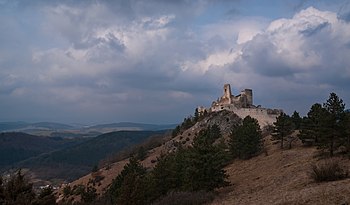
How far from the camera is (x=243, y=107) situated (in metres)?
87.5

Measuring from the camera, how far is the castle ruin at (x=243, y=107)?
272 ft

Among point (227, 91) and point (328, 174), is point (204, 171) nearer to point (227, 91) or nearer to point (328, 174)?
point (328, 174)

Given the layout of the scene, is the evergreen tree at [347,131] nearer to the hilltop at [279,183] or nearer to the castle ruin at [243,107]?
the hilltop at [279,183]

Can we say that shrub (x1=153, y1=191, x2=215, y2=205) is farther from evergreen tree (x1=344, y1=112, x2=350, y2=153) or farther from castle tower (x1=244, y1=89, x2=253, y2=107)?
castle tower (x1=244, y1=89, x2=253, y2=107)

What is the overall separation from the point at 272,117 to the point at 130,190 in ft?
201

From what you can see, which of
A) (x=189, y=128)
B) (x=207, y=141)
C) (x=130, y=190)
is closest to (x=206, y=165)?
A: (x=207, y=141)

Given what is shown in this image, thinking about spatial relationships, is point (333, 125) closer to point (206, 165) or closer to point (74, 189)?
point (206, 165)

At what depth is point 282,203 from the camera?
18297 millimetres

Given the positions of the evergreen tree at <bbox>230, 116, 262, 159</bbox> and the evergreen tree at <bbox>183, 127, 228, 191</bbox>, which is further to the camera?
the evergreen tree at <bbox>230, 116, 262, 159</bbox>

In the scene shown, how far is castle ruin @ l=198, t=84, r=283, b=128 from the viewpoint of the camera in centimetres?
8286

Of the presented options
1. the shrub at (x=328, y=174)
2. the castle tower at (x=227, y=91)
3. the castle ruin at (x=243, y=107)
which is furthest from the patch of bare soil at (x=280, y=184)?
the castle tower at (x=227, y=91)

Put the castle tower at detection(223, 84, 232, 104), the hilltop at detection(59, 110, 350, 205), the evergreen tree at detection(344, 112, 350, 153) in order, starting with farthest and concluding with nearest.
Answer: the castle tower at detection(223, 84, 232, 104) → the evergreen tree at detection(344, 112, 350, 153) → the hilltop at detection(59, 110, 350, 205)

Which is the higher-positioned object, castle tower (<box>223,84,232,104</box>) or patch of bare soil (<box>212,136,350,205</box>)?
castle tower (<box>223,84,232,104</box>)

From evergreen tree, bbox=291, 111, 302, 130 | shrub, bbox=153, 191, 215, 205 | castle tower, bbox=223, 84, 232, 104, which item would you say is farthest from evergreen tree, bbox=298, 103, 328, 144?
castle tower, bbox=223, 84, 232, 104
